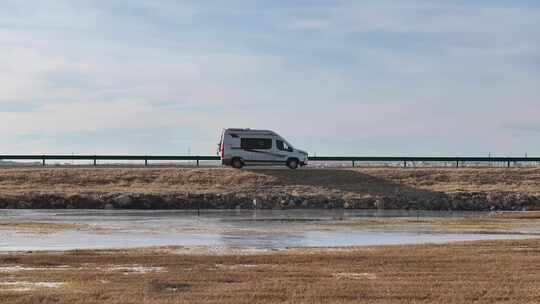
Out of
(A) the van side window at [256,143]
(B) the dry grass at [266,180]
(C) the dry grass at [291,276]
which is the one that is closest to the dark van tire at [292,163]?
(B) the dry grass at [266,180]

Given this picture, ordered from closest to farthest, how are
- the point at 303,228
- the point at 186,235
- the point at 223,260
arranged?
the point at 223,260
the point at 186,235
the point at 303,228

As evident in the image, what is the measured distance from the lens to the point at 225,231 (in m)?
29.2

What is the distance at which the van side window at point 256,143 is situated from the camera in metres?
50.9

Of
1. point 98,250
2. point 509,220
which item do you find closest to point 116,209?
point 509,220

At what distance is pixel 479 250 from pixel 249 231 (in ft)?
30.3

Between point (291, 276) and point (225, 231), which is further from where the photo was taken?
point (225, 231)

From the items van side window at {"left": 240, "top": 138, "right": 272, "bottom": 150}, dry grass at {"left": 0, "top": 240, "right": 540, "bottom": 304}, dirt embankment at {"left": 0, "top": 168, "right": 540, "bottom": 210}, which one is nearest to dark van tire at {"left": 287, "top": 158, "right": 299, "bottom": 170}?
dirt embankment at {"left": 0, "top": 168, "right": 540, "bottom": 210}

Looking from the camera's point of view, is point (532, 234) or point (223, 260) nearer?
point (223, 260)

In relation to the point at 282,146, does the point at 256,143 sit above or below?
above

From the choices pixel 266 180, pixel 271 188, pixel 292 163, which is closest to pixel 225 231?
pixel 271 188

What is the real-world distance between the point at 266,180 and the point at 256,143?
366 centimetres

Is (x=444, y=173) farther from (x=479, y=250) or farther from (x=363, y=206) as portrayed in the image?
(x=479, y=250)

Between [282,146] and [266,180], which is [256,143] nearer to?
[282,146]

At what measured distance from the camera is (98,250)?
72.9ft
